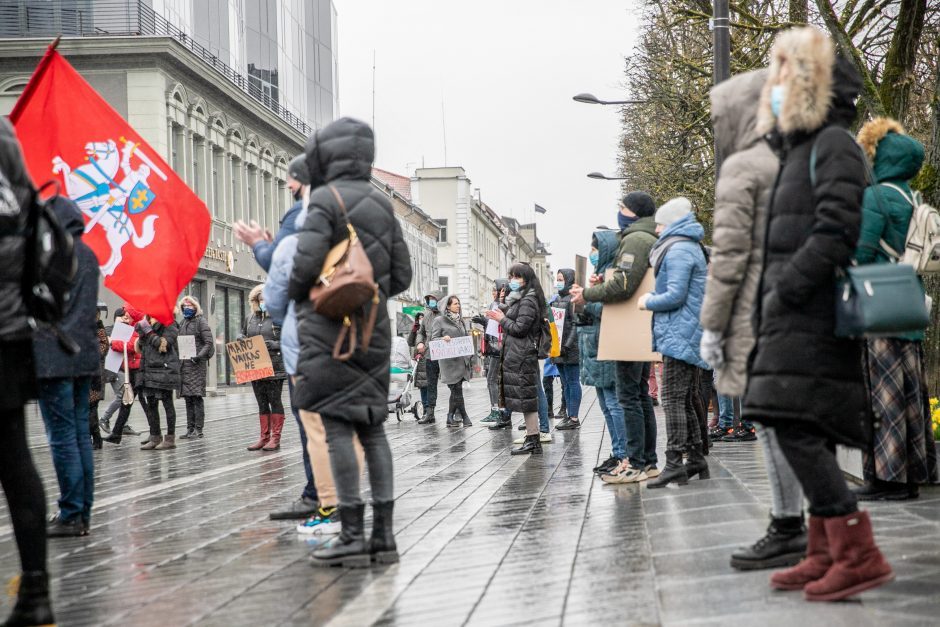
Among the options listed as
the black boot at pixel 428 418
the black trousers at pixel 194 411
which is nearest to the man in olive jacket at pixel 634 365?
the black trousers at pixel 194 411

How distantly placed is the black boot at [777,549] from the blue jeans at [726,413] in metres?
7.82

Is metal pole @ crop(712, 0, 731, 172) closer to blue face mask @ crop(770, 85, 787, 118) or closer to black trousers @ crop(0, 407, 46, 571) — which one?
blue face mask @ crop(770, 85, 787, 118)

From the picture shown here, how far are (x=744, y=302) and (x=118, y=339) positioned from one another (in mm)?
11730

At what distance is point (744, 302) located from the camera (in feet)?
16.5

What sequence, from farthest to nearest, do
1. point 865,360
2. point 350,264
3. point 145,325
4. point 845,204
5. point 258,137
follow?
point 258,137
point 145,325
point 865,360
point 350,264
point 845,204

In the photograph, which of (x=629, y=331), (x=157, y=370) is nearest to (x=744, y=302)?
(x=629, y=331)

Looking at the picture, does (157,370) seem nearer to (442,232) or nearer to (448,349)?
(448,349)

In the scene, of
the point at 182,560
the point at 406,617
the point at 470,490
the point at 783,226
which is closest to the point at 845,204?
the point at 783,226

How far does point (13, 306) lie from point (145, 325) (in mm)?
10887

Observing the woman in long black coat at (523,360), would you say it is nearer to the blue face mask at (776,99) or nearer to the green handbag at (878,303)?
the blue face mask at (776,99)

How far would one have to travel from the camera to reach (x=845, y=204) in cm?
448

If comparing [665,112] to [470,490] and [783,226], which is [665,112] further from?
[783,226]

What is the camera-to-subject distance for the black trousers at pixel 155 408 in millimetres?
14531

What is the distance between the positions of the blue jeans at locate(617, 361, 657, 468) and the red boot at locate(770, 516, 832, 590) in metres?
3.90
